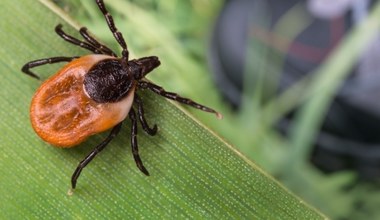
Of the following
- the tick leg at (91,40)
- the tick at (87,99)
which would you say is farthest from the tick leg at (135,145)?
the tick leg at (91,40)

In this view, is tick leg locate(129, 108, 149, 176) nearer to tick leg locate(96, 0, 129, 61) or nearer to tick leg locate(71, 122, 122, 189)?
tick leg locate(71, 122, 122, 189)

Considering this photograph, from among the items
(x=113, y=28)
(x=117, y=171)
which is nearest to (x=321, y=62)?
(x=113, y=28)

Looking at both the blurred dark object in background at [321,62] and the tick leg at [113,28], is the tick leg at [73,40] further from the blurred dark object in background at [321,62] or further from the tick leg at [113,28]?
the blurred dark object in background at [321,62]

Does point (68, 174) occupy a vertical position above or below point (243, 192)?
below

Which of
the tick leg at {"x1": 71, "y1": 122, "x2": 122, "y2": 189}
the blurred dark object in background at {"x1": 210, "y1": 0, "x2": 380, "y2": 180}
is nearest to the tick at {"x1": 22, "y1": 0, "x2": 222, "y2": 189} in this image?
the tick leg at {"x1": 71, "y1": 122, "x2": 122, "y2": 189}

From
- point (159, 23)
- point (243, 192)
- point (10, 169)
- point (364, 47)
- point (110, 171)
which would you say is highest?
point (364, 47)

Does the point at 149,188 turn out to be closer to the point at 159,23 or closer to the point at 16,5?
the point at 16,5

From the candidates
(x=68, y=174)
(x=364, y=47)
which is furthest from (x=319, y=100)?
(x=68, y=174)
